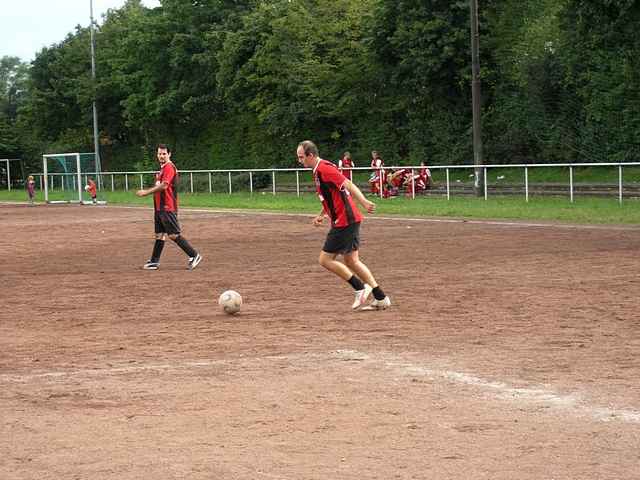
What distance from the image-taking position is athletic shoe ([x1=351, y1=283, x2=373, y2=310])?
517 inches

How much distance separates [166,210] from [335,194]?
20.3 feet

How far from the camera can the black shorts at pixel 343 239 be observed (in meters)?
13.1

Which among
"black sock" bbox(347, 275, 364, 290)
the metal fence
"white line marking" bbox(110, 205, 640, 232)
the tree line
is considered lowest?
"white line marking" bbox(110, 205, 640, 232)

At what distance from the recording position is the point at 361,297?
13172 millimetres

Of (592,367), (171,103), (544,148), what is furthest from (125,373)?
(171,103)

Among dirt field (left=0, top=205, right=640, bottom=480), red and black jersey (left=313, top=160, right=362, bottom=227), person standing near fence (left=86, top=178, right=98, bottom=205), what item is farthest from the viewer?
person standing near fence (left=86, top=178, right=98, bottom=205)

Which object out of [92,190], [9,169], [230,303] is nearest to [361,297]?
[230,303]

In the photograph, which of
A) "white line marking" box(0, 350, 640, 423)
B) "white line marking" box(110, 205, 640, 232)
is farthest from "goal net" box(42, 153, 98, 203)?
"white line marking" box(0, 350, 640, 423)

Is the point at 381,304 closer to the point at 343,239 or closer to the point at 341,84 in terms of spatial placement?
the point at 343,239

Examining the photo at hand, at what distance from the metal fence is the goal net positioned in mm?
182

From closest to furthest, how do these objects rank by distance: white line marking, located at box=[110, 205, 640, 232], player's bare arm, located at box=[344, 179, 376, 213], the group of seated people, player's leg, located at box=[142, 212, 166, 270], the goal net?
player's bare arm, located at box=[344, 179, 376, 213] < player's leg, located at box=[142, 212, 166, 270] < white line marking, located at box=[110, 205, 640, 232] < the group of seated people < the goal net

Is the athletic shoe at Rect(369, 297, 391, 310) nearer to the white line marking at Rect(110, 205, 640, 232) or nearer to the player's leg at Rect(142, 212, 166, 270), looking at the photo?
the player's leg at Rect(142, 212, 166, 270)

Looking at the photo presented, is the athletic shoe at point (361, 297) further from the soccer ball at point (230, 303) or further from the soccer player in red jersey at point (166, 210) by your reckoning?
the soccer player in red jersey at point (166, 210)

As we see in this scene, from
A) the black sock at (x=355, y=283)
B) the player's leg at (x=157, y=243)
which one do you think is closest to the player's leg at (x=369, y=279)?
the black sock at (x=355, y=283)
